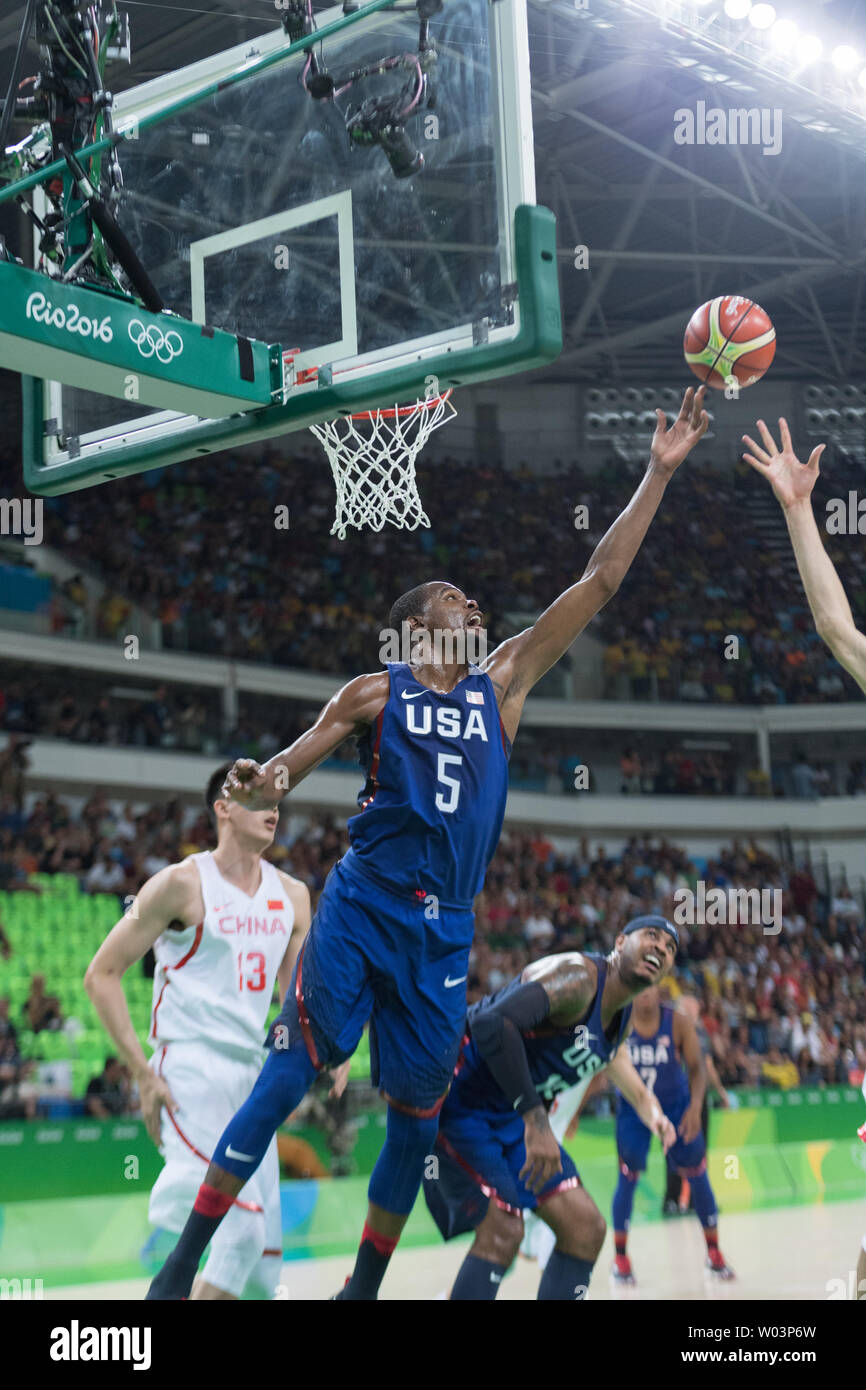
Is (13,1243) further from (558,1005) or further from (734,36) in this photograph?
(734,36)

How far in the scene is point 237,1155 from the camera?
417 centimetres

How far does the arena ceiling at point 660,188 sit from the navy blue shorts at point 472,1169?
932 cm

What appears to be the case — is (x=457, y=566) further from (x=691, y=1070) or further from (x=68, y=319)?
(x=68, y=319)

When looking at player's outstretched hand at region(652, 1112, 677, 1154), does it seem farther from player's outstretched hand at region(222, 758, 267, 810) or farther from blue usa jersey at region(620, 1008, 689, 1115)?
player's outstretched hand at region(222, 758, 267, 810)

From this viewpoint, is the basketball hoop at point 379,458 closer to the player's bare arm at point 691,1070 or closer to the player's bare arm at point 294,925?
the player's bare arm at point 294,925

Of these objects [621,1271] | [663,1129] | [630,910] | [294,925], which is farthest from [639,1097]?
[630,910]

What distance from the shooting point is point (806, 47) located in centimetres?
1398

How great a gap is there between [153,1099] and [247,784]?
141 cm

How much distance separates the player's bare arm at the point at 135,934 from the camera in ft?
16.5

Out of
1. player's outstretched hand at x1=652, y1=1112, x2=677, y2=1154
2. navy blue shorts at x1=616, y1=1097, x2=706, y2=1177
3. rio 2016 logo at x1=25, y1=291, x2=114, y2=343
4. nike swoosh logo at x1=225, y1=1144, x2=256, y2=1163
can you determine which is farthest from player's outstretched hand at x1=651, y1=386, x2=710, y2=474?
navy blue shorts at x1=616, y1=1097, x2=706, y2=1177

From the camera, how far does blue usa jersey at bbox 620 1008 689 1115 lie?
9.85m

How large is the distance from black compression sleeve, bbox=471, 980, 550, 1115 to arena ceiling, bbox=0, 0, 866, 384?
357 inches
